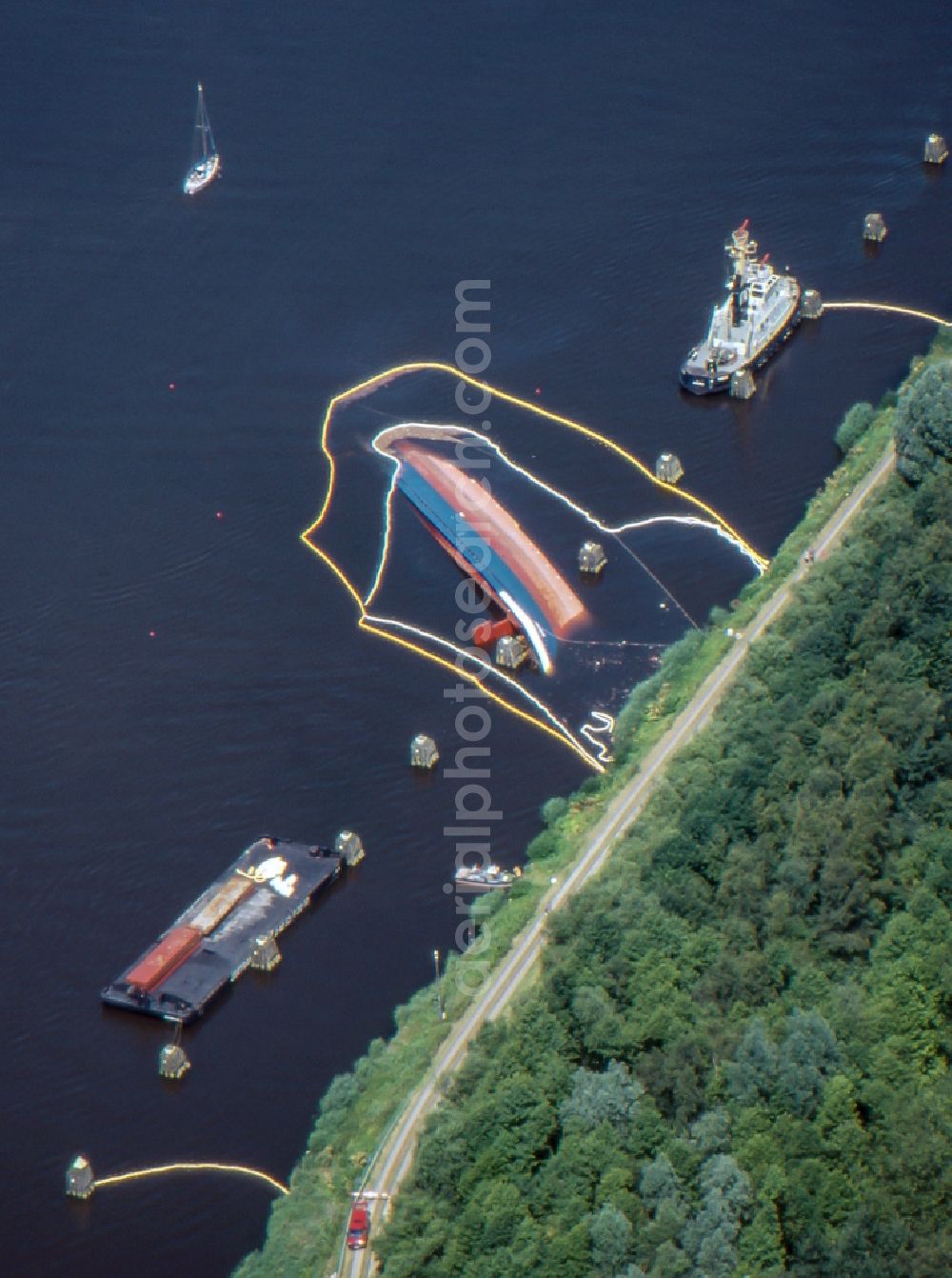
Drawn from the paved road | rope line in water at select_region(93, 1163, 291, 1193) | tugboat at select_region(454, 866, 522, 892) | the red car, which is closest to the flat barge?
tugboat at select_region(454, 866, 522, 892)

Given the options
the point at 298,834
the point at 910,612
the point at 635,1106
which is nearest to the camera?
the point at 635,1106

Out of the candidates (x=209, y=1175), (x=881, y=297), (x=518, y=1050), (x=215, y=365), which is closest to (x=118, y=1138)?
(x=209, y=1175)

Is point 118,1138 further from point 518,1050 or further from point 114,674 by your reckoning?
point 114,674

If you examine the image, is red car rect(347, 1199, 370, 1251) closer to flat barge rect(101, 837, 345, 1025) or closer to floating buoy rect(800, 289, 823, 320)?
flat barge rect(101, 837, 345, 1025)

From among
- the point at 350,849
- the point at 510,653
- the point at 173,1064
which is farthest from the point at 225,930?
the point at 510,653

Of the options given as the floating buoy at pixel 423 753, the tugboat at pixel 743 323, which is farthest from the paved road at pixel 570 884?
the tugboat at pixel 743 323

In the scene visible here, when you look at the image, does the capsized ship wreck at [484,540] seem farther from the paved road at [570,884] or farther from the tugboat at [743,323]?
the tugboat at [743,323]

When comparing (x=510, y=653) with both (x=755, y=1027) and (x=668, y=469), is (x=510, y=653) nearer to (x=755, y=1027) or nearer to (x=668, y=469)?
(x=668, y=469)
